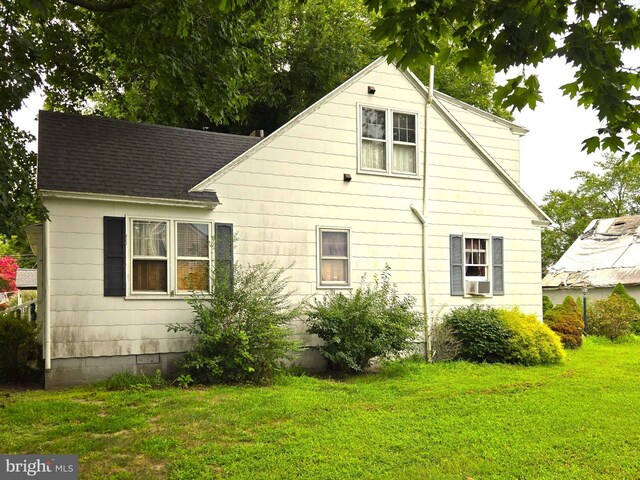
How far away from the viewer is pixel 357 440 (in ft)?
25.1

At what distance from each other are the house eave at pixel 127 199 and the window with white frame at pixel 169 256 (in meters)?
0.39

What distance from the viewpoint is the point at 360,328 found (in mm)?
12586

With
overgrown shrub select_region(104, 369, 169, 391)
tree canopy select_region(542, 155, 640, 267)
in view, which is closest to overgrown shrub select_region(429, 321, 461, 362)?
overgrown shrub select_region(104, 369, 169, 391)

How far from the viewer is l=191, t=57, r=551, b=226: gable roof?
42.9 feet

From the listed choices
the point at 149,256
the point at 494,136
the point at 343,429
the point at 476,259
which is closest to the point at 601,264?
the point at 494,136

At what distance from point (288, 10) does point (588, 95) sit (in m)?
20.3

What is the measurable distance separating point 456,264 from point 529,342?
246cm

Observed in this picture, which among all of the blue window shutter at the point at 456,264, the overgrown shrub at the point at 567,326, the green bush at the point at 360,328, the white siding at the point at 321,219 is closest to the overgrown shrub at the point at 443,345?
the white siding at the point at 321,219

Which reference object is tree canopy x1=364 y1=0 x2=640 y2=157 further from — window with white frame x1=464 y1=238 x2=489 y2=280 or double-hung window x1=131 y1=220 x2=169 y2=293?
window with white frame x1=464 y1=238 x2=489 y2=280

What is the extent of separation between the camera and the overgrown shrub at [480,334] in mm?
14125

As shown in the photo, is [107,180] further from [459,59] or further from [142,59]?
[459,59]

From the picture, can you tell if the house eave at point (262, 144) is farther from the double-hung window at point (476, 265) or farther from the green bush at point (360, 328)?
the double-hung window at point (476, 265)

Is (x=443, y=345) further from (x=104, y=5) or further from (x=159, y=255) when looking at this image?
(x=104, y=5)

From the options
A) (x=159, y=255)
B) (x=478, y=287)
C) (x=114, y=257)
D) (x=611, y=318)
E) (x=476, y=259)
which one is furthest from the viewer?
(x=611, y=318)
